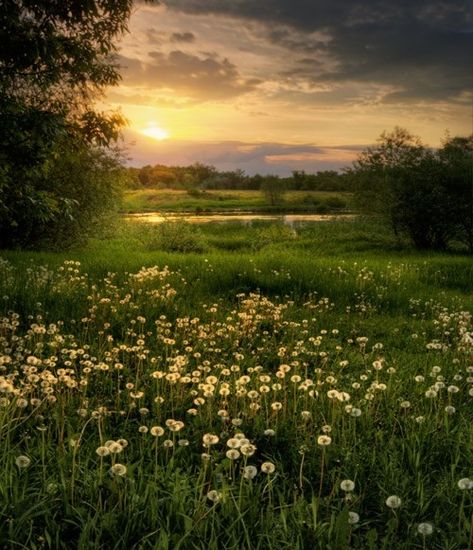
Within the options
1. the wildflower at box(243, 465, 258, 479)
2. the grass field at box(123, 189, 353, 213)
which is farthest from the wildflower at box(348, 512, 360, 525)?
the grass field at box(123, 189, 353, 213)

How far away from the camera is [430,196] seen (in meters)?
21.9

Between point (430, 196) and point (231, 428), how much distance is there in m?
19.6

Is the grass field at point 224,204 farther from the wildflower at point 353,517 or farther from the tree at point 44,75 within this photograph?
the wildflower at point 353,517

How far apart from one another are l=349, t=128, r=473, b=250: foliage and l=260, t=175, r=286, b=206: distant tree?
6708 cm

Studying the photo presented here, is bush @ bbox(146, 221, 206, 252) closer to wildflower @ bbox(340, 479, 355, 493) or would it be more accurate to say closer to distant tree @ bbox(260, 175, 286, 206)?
wildflower @ bbox(340, 479, 355, 493)

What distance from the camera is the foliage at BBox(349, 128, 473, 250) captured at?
2183 centimetres

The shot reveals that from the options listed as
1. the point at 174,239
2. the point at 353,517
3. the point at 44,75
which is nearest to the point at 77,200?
the point at 174,239

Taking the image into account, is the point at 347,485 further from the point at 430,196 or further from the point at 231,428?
the point at 430,196

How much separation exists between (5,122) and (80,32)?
4.61m

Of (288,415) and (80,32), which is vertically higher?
(80,32)

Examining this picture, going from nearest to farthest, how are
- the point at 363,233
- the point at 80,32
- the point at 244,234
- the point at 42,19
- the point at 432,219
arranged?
the point at 42,19 < the point at 80,32 < the point at 432,219 < the point at 363,233 < the point at 244,234

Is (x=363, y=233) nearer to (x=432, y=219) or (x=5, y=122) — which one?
(x=432, y=219)

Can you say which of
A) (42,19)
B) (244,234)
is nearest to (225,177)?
(244,234)

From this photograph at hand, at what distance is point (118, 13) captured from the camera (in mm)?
11805
